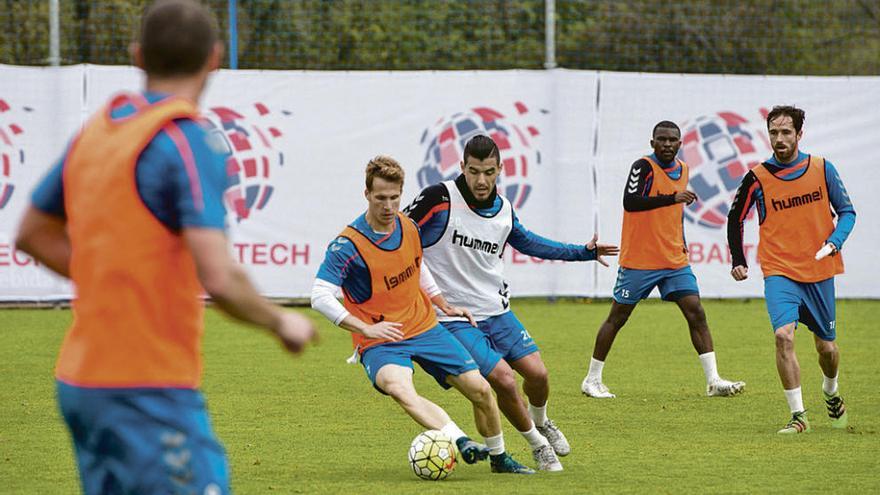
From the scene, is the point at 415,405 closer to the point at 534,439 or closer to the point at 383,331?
the point at 534,439

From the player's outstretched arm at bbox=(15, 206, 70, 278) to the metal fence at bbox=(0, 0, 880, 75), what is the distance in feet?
45.3

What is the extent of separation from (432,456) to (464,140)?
1039cm

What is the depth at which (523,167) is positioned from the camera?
17.3 m

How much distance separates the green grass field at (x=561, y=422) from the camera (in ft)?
23.6

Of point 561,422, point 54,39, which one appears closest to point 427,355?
point 561,422

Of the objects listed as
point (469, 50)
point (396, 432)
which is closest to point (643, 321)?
point (469, 50)

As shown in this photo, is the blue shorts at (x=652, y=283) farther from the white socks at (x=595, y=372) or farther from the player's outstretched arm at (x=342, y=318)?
the player's outstretched arm at (x=342, y=318)

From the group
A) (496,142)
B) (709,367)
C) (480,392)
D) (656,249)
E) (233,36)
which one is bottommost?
(709,367)

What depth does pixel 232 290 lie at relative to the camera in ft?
11.1

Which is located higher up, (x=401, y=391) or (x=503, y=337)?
(x=503, y=337)

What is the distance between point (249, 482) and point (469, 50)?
14.8 meters

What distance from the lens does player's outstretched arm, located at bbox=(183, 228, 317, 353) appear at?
337 centimetres

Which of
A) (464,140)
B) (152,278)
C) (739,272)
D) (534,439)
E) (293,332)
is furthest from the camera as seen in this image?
(464,140)

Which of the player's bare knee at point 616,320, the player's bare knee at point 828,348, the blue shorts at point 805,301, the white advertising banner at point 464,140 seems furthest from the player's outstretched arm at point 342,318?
the white advertising banner at point 464,140
